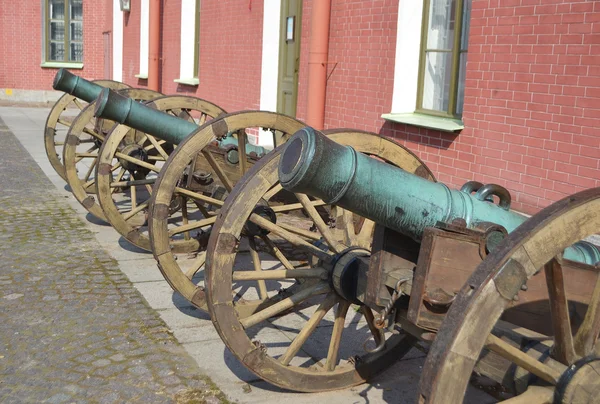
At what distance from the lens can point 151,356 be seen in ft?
14.6

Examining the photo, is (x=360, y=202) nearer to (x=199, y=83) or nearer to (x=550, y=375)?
(x=550, y=375)

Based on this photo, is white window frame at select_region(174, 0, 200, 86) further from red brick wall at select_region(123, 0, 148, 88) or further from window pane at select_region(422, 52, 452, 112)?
window pane at select_region(422, 52, 452, 112)

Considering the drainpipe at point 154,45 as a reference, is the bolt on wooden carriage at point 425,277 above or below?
below

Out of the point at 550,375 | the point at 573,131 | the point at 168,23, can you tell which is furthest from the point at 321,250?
the point at 168,23

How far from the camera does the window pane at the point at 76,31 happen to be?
2430 cm

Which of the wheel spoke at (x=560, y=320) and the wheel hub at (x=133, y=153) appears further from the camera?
the wheel hub at (x=133, y=153)

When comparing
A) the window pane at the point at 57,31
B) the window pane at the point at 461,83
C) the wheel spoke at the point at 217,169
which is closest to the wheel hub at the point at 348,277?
the wheel spoke at the point at 217,169

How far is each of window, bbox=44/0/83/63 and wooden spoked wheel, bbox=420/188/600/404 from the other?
23012 mm

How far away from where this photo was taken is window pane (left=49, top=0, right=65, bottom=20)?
24.0 metres

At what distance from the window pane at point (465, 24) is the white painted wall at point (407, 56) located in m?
0.55

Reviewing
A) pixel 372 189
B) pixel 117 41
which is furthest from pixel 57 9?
pixel 372 189

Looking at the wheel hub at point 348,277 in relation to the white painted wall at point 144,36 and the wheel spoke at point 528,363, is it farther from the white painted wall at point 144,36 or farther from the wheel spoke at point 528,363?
the white painted wall at point 144,36

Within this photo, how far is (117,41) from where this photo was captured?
20.7 m

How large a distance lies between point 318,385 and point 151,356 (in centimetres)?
106
